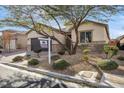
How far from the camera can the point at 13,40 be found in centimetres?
884

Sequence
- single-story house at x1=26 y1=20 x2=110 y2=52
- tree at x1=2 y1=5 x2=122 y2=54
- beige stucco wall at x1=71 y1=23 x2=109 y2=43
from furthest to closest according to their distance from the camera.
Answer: beige stucco wall at x1=71 y1=23 x2=109 y2=43 → single-story house at x1=26 y1=20 x2=110 y2=52 → tree at x1=2 y1=5 x2=122 y2=54

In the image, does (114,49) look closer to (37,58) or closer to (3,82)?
(37,58)

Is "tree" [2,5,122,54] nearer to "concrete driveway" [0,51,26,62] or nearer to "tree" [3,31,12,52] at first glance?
"tree" [3,31,12,52]

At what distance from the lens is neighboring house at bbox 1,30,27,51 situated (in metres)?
8.27

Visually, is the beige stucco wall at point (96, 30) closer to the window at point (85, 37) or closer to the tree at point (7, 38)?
the window at point (85, 37)

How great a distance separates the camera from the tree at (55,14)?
7.26 meters

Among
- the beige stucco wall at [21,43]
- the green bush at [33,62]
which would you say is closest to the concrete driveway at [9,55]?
the beige stucco wall at [21,43]

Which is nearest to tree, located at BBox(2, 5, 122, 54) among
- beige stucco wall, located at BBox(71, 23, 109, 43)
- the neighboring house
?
the neighboring house

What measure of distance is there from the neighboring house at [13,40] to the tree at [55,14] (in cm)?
52

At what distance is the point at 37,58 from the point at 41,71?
1732 millimetres

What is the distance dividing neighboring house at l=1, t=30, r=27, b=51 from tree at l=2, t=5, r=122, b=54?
52 centimetres

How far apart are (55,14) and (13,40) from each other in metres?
2.42

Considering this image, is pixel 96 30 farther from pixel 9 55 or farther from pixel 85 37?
pixel 9 55
